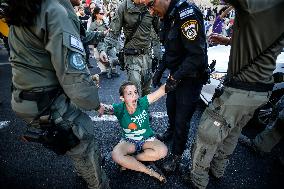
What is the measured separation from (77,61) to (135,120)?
132cm

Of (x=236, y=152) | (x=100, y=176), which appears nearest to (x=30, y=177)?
(x=100, y=176)

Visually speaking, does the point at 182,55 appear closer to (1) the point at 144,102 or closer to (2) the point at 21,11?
(1) the point at 144,102

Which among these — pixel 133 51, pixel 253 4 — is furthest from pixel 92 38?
pixel 133 51

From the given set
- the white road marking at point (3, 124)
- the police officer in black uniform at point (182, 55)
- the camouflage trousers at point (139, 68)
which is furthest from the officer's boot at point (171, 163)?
the white road marking at point (3, 124)

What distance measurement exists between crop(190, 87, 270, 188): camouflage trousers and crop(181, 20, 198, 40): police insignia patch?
59 centimetres

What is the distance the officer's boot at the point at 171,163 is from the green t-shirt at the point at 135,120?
0.42m

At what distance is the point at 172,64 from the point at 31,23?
5.01 ft

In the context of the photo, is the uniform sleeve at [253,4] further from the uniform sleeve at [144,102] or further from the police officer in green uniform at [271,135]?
the police officer in green uniform at [271,135]

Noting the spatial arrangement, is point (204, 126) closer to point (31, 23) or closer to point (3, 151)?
point (31, 23)

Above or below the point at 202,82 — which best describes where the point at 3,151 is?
below

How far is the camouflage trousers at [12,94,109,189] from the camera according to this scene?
6.65 feet

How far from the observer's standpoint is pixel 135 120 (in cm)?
295

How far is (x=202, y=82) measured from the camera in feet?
9.29

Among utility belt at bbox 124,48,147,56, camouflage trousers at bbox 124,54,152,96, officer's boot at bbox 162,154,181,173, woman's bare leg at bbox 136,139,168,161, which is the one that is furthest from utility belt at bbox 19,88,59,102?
utility belt at bbox 124,48,147,56
